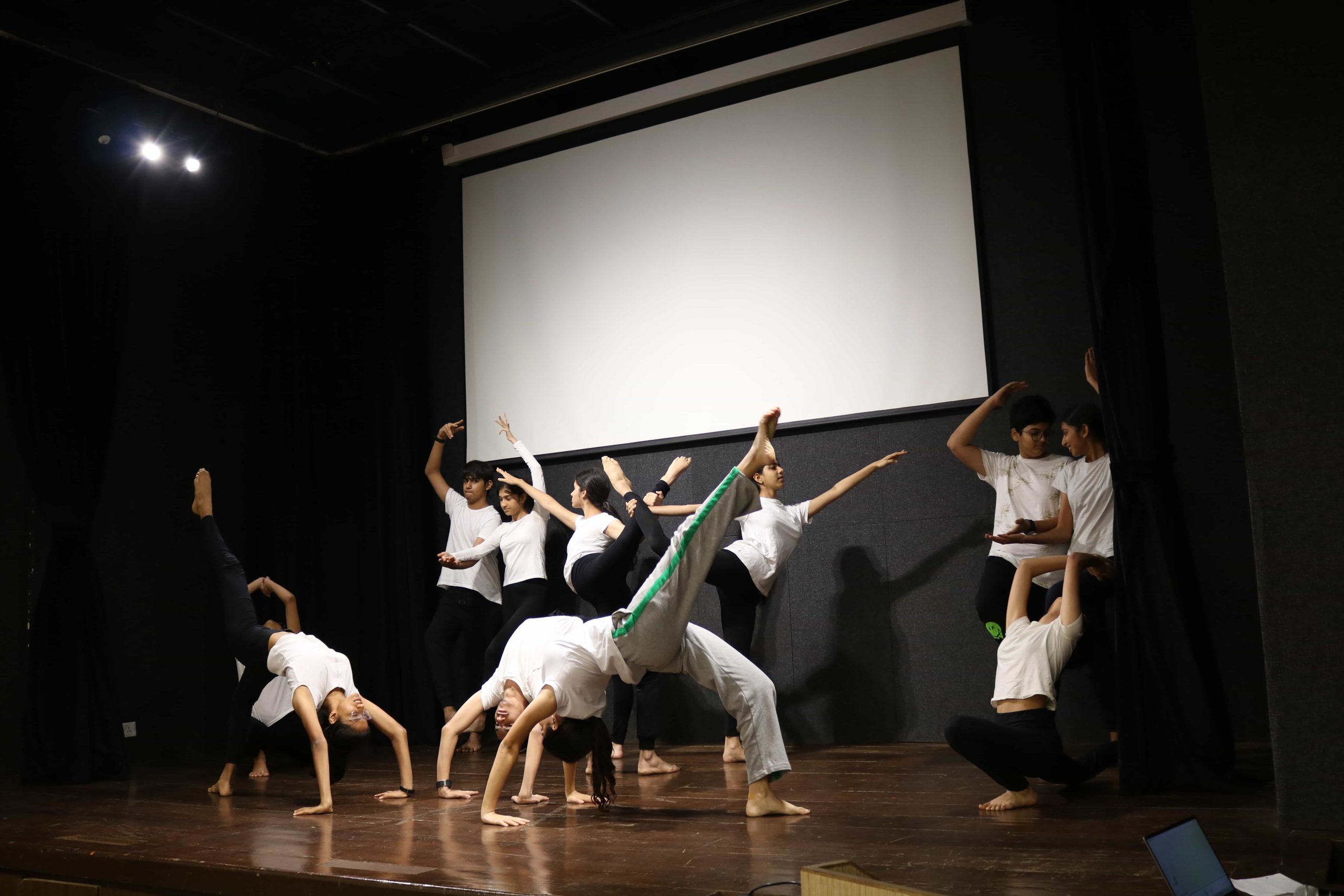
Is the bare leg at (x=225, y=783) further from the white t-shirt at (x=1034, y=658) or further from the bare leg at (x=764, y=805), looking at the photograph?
the white t-shirt at (x=1034, y=658)

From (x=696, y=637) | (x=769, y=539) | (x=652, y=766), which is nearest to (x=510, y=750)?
(x=696, y=637)

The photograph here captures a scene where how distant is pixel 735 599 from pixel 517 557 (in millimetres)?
1495

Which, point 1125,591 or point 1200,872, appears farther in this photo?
point 1125,591

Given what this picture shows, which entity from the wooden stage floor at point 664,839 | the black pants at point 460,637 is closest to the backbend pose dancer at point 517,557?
the black pants at point 460,637

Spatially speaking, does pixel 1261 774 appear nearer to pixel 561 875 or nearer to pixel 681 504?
pixel 561 875

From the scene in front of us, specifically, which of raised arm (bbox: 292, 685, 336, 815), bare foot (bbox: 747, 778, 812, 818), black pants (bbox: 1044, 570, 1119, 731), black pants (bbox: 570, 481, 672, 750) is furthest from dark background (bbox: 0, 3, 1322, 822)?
raised arm (bbox: 292, 685, 336, 815)

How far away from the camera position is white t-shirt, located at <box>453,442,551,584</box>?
20.3ft

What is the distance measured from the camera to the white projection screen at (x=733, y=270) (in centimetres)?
574

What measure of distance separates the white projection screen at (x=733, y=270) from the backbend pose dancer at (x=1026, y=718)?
185 centimetres

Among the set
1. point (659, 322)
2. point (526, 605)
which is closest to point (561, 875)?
point (526, 605)

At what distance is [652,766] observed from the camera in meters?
4.92

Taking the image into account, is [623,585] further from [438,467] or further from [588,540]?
[438,467]

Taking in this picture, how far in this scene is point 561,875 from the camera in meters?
2.90

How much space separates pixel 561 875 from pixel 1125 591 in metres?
2.30
